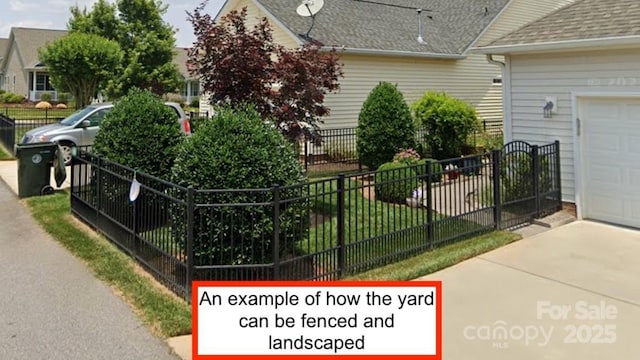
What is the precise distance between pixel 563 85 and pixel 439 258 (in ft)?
14.3

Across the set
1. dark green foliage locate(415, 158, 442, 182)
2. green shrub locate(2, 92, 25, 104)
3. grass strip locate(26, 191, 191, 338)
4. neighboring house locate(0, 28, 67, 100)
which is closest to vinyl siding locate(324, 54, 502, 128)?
dark green foliage locate(415, 158, 442, 182)

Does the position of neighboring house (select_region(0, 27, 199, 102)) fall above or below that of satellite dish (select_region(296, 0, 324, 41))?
above

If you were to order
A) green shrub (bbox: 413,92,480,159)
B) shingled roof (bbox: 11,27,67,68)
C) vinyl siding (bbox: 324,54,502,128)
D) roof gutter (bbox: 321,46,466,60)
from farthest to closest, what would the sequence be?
shingled roof (bbox: 11,27,67,68)
vinyl siding (bbox: 324,54,502,128)
roof gutter (bbox: 321,46,466,60)
green shrub (bbox: 413,92,480,159)

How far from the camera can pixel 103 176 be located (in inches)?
280

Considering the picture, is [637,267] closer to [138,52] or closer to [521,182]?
[521,182]

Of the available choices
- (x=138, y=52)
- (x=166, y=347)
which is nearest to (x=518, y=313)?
(x=166, y=347)

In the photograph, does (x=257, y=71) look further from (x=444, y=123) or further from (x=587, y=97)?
(x=444, y=123)

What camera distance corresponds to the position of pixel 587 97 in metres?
8.13

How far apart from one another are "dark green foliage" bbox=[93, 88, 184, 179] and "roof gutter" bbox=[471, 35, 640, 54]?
5.81m

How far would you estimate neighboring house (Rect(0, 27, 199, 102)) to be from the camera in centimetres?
4253

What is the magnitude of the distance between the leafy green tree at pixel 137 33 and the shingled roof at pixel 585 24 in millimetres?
29902

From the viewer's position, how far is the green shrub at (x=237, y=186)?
16.5ft

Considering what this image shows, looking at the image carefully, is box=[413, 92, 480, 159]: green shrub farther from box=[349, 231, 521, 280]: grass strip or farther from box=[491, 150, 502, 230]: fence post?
box=[349, 231, 521, 280]: grass strip

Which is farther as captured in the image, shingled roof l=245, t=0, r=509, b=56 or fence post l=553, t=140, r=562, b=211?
shingled roof l=245, t=0, r=509, b=56
